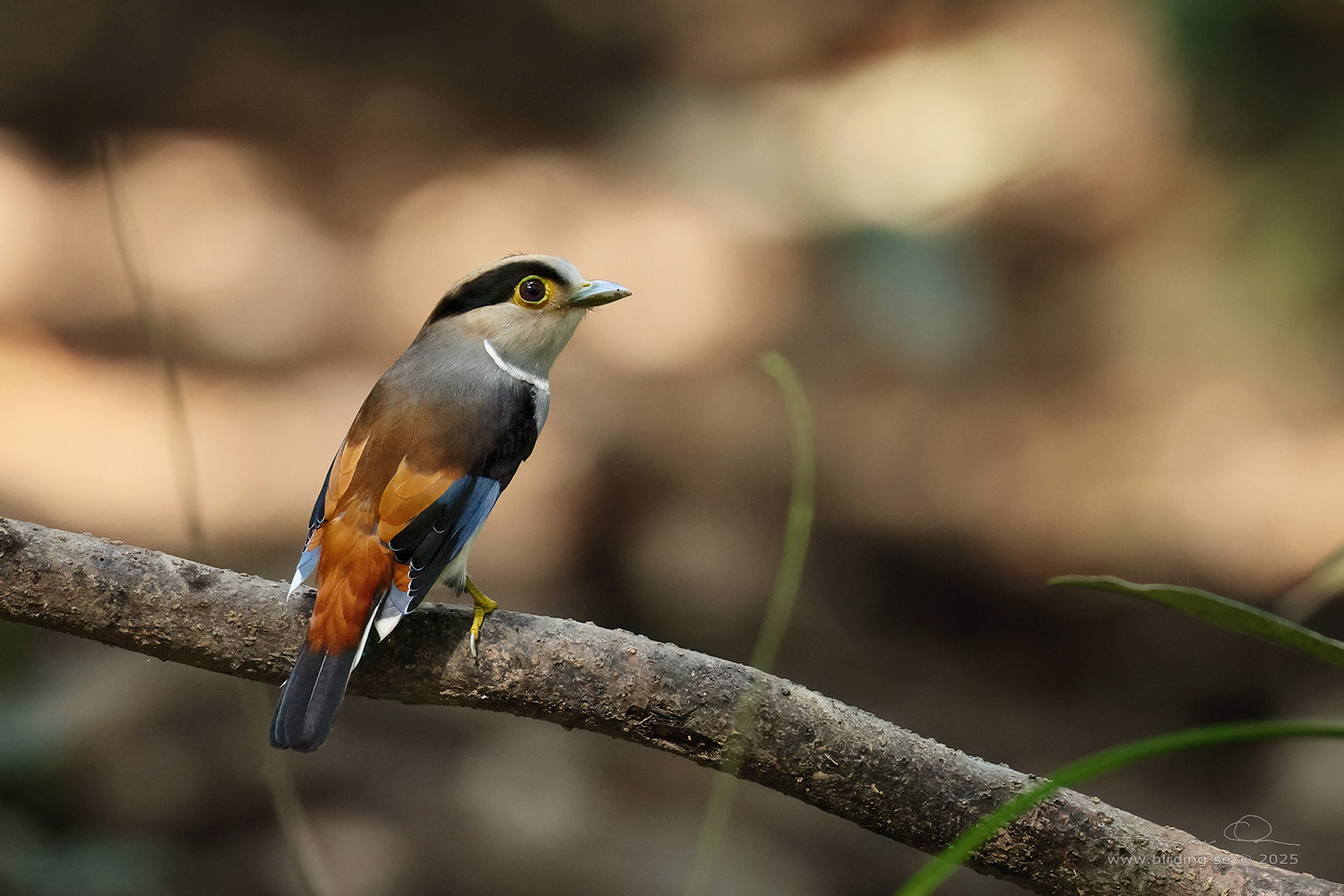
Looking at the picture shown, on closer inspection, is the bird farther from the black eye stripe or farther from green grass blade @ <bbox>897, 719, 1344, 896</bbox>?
green grass blade @ <bbox>897, 719, 1344, 896</bbox>

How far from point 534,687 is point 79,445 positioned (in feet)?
15.6

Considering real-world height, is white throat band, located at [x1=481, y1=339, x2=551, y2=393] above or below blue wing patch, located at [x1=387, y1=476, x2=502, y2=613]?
above

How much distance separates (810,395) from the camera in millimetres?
6270

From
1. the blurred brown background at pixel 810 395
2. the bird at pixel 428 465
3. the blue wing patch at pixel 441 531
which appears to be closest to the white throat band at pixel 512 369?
the bird at pixel 428 465

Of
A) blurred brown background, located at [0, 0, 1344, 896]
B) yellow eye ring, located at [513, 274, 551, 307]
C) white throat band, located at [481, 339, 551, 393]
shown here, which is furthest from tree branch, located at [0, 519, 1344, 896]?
blurred brown background, located at [0, 0, 1344, 896]

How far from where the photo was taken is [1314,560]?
5.61m

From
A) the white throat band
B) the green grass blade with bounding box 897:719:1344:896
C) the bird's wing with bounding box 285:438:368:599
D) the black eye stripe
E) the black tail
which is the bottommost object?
the black tail

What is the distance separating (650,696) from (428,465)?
0.58 m

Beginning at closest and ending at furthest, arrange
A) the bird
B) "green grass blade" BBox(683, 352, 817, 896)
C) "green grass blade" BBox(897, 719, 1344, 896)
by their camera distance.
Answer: "green grass blade" BBox(897, 719, 1344, 896)
"green grass blade" BBox(683, 352, 817, 896)
the bird

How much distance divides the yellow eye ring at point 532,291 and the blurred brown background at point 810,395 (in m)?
2.47

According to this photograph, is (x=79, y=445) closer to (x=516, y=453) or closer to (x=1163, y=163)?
(x=516, y=453)

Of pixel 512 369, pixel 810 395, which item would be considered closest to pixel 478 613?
pixel 512 369

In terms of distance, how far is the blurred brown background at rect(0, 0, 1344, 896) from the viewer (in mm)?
4656

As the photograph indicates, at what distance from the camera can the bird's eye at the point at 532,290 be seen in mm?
2416
